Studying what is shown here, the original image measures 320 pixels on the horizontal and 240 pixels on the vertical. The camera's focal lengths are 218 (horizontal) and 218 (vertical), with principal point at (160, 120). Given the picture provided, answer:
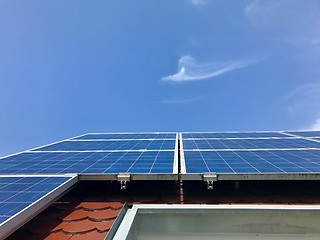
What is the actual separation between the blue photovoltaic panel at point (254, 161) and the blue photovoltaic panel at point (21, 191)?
90.9 inches

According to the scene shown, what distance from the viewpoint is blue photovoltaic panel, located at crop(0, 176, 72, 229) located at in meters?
2.75

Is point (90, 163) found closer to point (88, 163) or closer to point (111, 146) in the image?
point (88, 163)

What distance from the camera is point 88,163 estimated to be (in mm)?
4711

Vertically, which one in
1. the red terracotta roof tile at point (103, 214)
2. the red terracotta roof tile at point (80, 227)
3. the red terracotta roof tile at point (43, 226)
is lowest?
the red terracotta roof tile at point (43, 226)

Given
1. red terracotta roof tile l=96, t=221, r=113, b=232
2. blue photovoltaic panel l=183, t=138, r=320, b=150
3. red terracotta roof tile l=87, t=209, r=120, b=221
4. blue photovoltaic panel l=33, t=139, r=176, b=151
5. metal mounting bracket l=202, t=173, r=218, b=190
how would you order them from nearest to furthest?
red terracotta roof tile l=96, t=221, r=113, b=232 → red terracotta roof tile l=87, t=209, r=120, b=221 → metal mounting bracket l=202, t=173, r=218, b=190 → blue photovoltaic panel l=183, t=138, r=320, b=150 → blue photovoltaic panel l=33, t=139, r=176, b=151

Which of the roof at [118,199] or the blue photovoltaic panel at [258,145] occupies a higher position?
the blue photovoltaic panel at [258,145]

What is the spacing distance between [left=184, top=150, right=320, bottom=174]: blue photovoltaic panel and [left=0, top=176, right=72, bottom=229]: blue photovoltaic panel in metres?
2.31

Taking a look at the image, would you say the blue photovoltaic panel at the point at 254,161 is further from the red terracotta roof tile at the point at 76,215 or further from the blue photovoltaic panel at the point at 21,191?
the blue photovoltaic panel at the point at 21,191

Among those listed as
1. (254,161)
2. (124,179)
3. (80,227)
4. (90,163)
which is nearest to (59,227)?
(80,227)

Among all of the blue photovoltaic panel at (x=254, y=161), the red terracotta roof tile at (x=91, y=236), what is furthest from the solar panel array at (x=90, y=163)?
the red terracotta roof tile at (x=91, y=236)

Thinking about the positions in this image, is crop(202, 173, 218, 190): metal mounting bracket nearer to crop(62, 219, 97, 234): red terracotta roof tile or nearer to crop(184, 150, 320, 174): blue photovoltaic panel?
crop(184, 150, 320, 174): blue photovoltaic panel

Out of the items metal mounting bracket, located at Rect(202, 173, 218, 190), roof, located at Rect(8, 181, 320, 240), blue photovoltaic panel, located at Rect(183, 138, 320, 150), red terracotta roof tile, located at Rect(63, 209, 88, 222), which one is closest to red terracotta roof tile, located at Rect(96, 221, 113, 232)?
roof, located at Rect(8, 181, 320, 240)

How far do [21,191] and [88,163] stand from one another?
151 cm

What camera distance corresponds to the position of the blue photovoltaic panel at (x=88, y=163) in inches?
164
